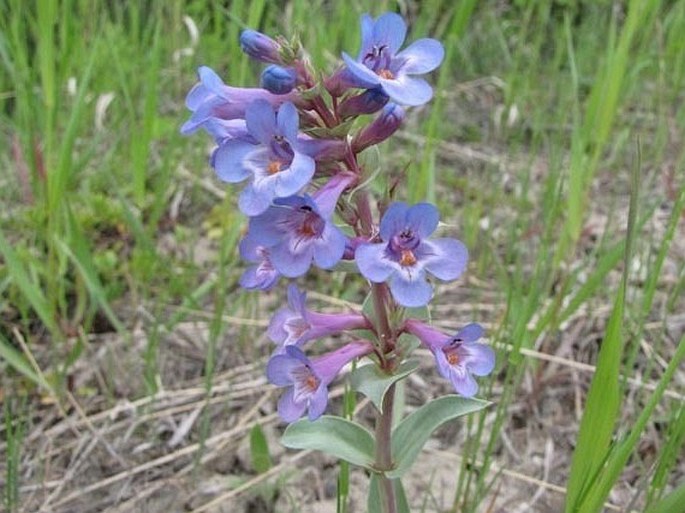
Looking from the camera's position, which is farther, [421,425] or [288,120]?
[421,425]

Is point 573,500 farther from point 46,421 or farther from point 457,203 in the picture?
point 457,203

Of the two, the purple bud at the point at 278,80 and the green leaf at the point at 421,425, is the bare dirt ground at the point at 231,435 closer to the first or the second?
the green leaf at the point at 421,425

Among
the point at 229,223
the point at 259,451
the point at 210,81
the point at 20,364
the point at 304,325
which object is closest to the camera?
the point at 210,81

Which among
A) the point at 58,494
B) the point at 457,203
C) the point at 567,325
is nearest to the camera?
the point at 58,494

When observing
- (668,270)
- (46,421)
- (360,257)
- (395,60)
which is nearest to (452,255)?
(360,257)

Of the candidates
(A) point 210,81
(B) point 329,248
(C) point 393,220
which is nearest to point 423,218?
(C) point 393,220

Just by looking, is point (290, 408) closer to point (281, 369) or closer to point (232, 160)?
point (281, 369)
